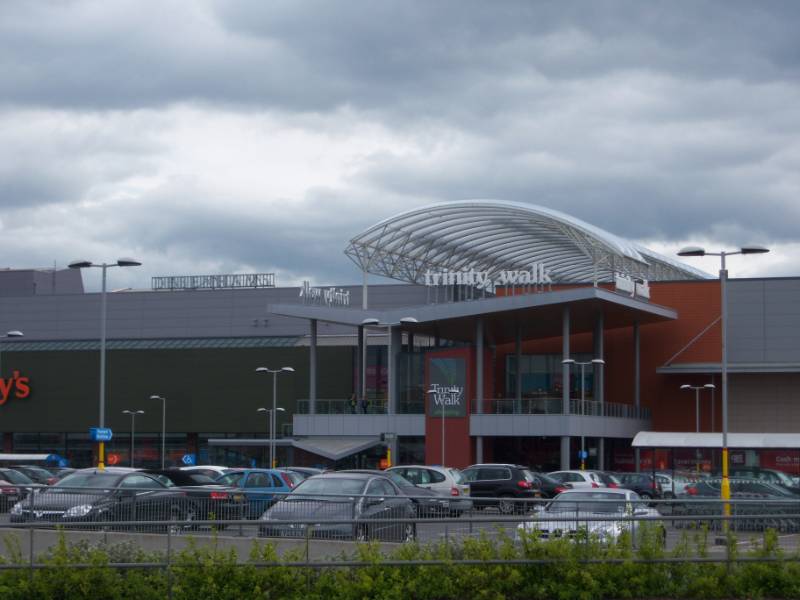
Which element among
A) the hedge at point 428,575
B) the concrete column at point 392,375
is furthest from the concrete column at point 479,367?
the hedge at point 428,575

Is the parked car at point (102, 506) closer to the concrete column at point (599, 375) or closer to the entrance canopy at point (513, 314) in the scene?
the entrance canopy at point (513, 314)

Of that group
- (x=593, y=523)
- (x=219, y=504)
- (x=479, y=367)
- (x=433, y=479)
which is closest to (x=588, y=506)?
(x=593, y=523)

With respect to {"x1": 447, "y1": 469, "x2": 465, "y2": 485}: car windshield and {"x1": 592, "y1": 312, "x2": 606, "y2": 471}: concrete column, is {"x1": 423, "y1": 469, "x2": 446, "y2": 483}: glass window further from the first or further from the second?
{"x1": 592, "y1": 312, "x2": 606, "y2": 471}: concrete column

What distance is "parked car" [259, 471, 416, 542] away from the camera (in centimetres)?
1777

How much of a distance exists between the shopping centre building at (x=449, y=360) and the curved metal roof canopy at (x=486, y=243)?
0.15 m

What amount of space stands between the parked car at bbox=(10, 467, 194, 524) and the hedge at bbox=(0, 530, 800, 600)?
2.74 m

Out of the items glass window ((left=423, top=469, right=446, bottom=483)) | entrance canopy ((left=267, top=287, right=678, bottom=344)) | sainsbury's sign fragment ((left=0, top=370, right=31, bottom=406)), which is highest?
entrance canopy ((left=267, top=287, right=678, bottom=344))

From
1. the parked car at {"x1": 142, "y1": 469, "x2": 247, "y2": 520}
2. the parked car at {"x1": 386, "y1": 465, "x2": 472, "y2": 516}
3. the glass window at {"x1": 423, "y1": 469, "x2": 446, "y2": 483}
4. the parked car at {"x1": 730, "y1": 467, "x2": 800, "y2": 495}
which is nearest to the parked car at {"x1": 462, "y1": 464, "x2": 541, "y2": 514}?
the parked car at {"x1": 386, "y1": 465, "x2": 472, "y2": 516}

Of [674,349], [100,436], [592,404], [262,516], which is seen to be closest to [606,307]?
[592,404]

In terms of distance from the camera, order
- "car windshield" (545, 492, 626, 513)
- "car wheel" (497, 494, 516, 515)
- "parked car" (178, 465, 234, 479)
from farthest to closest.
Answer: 1. "parked car" (178, 465, 234, 479)
2. "car wheel" (497, 494, 516, 515)
3. "car windshield" (545, 492, 626, 513)

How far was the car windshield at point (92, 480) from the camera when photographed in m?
28.9

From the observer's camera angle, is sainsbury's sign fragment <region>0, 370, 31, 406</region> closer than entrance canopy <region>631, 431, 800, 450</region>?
No

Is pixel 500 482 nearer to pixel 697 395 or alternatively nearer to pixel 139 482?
pixel 139 482

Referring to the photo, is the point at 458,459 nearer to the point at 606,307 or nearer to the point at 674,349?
the point at 606,307
